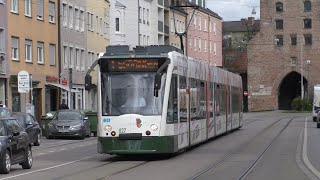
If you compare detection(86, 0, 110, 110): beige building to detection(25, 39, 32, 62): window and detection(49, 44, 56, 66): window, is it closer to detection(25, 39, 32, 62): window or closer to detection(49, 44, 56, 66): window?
detection(49, 44, 56, 66): window

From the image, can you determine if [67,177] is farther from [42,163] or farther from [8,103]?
[8,103]

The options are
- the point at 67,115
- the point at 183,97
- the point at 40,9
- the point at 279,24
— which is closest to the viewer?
the point at 183,97

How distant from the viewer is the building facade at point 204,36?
364 ft

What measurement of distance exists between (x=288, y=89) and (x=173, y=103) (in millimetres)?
99502

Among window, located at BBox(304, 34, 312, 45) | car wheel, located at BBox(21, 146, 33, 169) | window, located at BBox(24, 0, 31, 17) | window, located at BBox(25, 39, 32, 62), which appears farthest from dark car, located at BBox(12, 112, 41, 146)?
window, located at BBox(304, 34, 312, 45)

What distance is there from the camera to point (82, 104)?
63.8 metres

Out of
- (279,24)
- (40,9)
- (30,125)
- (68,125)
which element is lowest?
(68,125)

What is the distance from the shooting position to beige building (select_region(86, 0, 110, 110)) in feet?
216

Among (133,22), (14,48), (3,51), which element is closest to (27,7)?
(14,48)

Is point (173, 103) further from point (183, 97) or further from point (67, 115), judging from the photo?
point (67, 115)

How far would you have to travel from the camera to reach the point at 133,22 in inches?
3484

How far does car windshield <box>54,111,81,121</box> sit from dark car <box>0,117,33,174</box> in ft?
66.1

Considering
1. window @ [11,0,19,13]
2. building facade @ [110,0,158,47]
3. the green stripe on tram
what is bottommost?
the green stripe on tram

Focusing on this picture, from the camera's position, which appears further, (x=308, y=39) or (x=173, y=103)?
(x=308, y=39)
